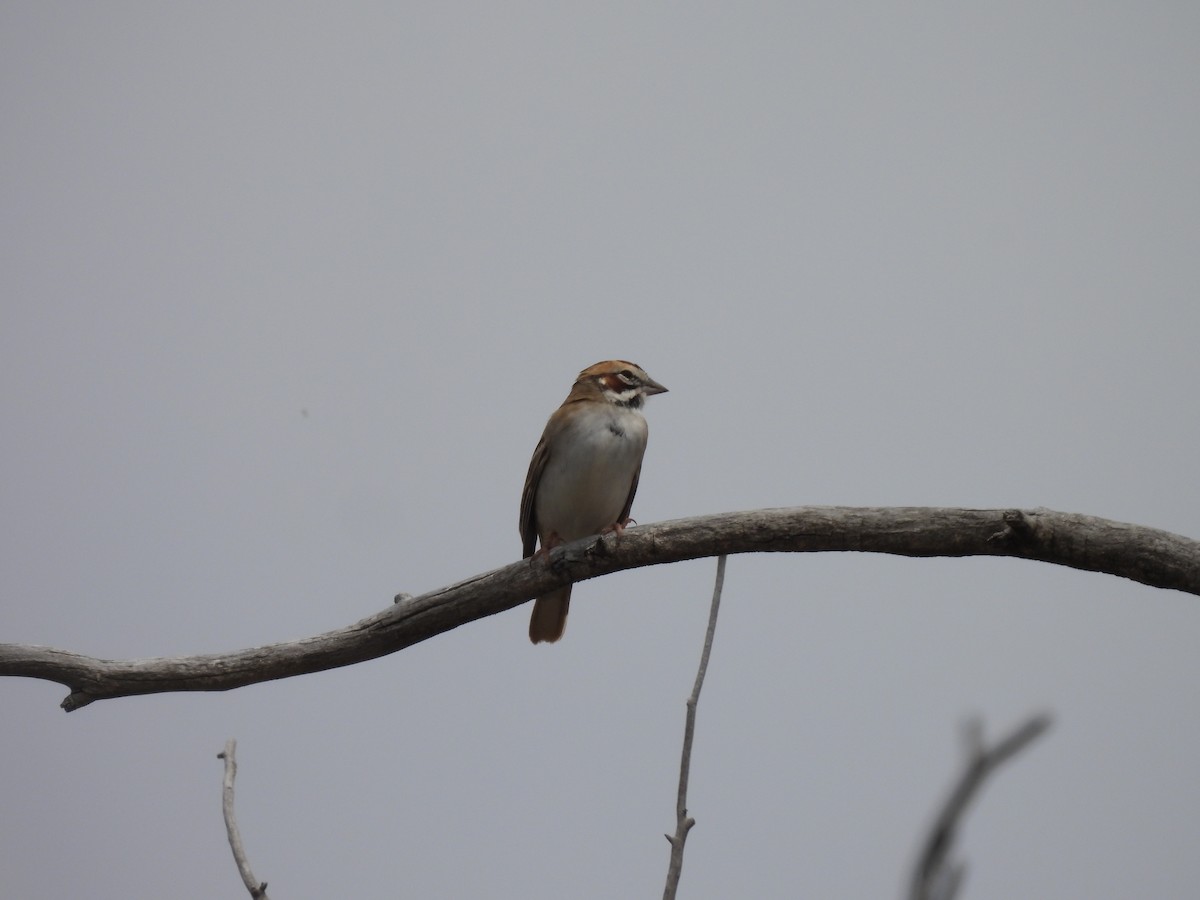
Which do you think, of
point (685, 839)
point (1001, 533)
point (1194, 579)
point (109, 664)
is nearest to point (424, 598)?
point (109, 664)

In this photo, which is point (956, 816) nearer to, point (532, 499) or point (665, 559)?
point (665, 559)

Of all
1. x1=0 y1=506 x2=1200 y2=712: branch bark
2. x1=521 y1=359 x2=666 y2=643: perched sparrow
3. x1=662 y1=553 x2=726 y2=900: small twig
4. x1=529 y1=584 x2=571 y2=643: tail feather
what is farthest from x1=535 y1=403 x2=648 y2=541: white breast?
x1=662 y1=553 x2=726 y2=900: small twig

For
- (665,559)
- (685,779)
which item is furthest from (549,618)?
(685,779)

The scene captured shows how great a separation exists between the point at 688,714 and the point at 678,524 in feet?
3.36

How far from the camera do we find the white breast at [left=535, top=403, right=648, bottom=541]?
5938 mm

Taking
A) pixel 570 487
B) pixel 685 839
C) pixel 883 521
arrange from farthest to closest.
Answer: pixel 570 487 → pixel 883 521 → pixel 685 839

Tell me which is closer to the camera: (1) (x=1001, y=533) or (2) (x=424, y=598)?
(1) (x=1001, y=533)

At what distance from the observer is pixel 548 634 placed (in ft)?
20.4

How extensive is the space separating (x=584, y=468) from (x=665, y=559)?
159cm

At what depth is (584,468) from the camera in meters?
5.93

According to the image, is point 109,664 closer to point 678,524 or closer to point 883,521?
point 678,524

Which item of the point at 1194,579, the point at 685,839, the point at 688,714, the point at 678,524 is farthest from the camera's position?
the point at 678,524

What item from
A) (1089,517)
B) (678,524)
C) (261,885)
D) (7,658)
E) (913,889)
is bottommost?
(261,885)

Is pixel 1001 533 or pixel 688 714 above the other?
Answer: pixel 1001 533
